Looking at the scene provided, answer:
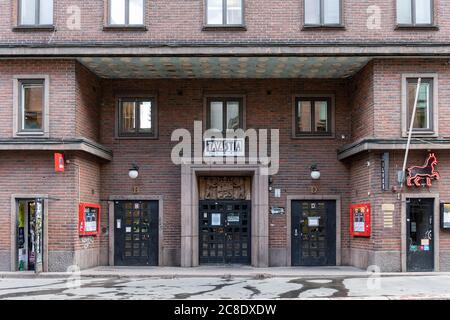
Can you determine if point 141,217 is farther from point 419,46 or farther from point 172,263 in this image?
point 419,46

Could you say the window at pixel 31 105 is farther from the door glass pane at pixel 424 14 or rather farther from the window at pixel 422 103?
the door glass pane at pixel 424 14

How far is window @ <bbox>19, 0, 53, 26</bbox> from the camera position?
74.4 feet

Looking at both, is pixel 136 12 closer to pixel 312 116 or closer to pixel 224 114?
pixel 224 114

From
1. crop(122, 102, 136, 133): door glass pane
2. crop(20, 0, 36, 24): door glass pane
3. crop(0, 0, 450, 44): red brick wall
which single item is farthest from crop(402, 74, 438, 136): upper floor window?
crop(20, 0, 36, 24): door glass pane

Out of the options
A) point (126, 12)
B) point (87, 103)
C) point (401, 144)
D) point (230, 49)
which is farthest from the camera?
point (87, 103)

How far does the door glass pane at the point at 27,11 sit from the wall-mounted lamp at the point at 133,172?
19.5ft

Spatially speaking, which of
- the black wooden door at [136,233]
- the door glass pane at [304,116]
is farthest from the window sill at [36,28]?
the door glass pane at [304,116]

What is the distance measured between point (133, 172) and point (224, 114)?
3798 millimetres

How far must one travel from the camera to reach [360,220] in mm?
23484

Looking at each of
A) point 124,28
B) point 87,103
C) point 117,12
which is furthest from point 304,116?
point 87,103

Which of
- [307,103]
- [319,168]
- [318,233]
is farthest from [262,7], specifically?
[318,233]

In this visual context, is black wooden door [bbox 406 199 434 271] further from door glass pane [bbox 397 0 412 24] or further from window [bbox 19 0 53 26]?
window [bbox 19 0 53 26]

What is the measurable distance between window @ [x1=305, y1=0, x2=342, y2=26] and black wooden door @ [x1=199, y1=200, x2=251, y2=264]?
6914mm

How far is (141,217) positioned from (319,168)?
6.51 metres
